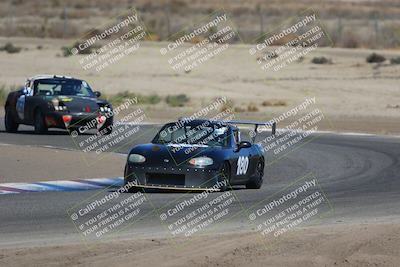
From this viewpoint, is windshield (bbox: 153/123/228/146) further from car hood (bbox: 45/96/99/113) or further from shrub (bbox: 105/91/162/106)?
shrub (bbox: 105/91/162/106)

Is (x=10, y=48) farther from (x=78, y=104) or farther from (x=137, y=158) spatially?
(x=137, y=158)

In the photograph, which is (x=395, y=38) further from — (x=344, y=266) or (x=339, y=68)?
(x=344, y=266)

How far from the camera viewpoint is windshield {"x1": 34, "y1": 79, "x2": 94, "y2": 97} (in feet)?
92.5

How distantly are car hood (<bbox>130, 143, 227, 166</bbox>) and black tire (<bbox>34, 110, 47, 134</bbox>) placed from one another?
37.1 feet

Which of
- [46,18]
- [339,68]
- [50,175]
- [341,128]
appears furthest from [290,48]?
[50,175]

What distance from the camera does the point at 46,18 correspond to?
79625mm

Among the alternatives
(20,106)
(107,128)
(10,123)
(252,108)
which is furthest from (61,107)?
(252,108)

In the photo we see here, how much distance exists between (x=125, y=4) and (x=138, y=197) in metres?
86.9

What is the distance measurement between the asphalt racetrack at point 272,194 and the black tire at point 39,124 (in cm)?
56

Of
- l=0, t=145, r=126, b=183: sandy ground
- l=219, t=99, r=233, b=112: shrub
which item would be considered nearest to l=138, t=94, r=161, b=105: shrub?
l=219, t=99, r=233, b=112: shrub

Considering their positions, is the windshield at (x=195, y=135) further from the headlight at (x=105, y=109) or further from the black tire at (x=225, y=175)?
the headlight at (x=105, y=109)

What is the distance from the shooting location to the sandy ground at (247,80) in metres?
41.1

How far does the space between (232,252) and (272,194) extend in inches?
236

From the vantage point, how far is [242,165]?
17500 mm
